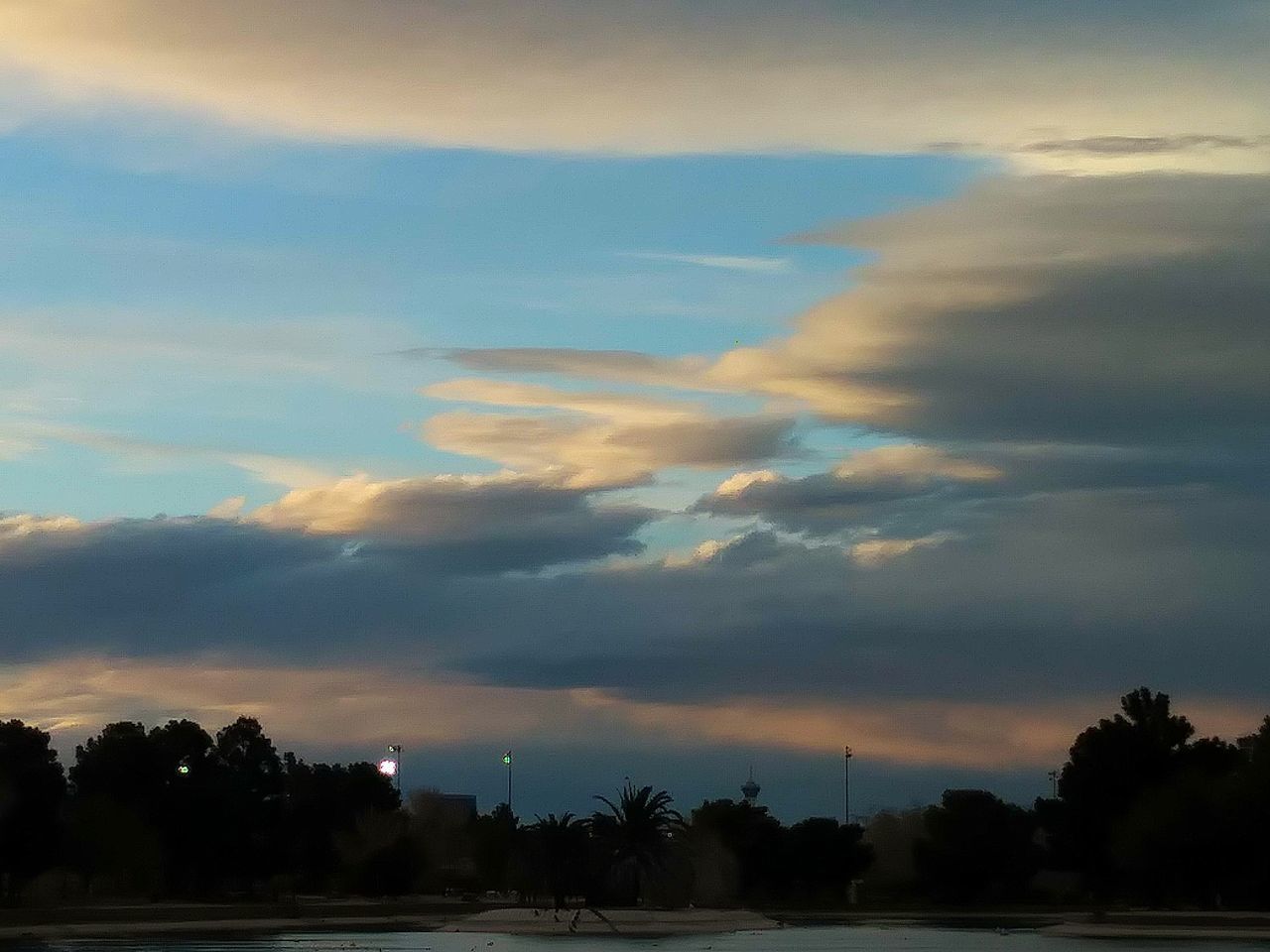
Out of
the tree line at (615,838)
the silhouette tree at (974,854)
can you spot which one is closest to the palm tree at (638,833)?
the tree line at (615,838)

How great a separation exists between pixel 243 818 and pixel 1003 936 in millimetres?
76218

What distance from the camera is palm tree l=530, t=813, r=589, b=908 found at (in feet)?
327

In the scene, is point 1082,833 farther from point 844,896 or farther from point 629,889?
point 629,889

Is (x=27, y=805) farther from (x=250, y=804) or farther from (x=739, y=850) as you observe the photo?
(x=739, y=850)

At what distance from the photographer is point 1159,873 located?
114 meters

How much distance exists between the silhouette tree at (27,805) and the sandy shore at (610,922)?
3039 centimetres

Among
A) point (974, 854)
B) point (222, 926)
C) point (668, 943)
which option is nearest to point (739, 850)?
point (974, 854)

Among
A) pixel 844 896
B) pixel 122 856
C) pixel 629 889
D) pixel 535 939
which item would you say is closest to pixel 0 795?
pixel 122 856

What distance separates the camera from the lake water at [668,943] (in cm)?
6188

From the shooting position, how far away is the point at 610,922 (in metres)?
89.1

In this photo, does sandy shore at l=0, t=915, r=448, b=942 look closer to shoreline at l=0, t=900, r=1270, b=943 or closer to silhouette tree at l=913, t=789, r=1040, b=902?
shoreline at l=0, t=900, r=1270, b=943

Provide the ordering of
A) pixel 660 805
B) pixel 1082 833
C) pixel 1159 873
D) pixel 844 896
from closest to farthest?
pixel 660 805, pixel 1159 873, pixel 1082 833, pixel 844 896

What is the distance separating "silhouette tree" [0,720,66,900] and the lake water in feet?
124

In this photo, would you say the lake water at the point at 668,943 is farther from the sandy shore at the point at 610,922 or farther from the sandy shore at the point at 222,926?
the sandy shore at the point at 222,926
